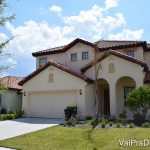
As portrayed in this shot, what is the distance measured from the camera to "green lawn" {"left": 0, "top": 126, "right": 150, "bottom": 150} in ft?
40.4

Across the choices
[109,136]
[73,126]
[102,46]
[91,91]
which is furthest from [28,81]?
[109,136]

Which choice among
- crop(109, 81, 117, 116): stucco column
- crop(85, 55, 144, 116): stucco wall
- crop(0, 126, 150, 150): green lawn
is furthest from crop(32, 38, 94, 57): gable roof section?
crop(0, 126, 150, 150): green lawn

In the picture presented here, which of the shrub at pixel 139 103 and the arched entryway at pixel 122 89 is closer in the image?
the shrub at pixel 139 103

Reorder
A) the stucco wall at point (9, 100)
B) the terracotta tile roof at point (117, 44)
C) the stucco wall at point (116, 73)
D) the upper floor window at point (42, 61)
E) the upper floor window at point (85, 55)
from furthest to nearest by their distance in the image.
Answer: the stucco wall at point (9, 100) < the upper floor window at point (42, 61) < the upper floor window at point (85, 55) < the terracotta tile roof at point (117, 44) < the stucco wall at point (116, 73)

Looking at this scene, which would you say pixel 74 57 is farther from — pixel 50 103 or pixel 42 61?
pixel 50 103

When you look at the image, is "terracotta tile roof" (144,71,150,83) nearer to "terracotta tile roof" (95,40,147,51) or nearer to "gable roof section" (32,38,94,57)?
"terracotta tile roof" (95,40,147,51)

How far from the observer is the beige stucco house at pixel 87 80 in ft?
78.3

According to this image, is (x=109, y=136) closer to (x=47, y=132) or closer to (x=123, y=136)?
(x=123, y=136)

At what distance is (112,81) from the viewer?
24172 mm

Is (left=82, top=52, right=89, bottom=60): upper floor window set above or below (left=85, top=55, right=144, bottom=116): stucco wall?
above

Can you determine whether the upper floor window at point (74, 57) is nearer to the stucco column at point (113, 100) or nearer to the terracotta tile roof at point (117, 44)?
the terracotta tile roof at point (117, 44)

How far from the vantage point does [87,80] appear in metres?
24.1

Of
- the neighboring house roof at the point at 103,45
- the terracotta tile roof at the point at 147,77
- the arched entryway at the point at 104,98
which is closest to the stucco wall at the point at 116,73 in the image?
the terracotta tile roof at the point at 147,77

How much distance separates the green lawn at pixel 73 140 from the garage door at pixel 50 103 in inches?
356
